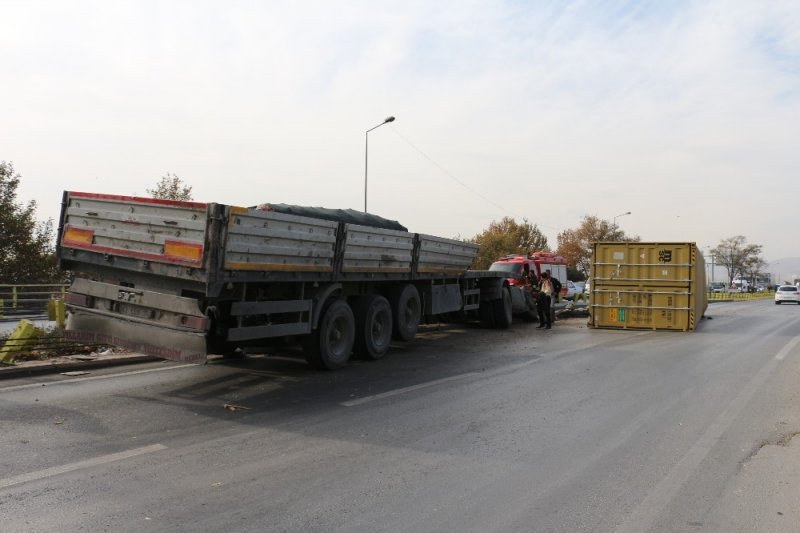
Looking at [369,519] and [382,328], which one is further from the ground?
[382,328]

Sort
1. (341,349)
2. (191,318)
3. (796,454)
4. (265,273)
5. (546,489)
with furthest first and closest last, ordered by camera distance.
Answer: (341,349), (265,273), (191,318), (796,454), (546,489)

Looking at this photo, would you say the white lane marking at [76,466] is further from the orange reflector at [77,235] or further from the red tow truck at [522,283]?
the red tow truck at [522,283]

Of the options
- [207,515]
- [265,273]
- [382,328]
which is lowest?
[207,515]

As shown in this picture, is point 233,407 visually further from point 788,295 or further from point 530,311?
point 788,295

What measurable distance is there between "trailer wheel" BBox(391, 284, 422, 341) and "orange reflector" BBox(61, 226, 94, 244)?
5539 millimetres

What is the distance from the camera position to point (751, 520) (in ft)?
13.1

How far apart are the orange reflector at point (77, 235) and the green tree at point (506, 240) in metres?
48.5

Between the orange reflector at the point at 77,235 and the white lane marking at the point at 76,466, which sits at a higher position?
the orange reflector at the point at 77,235

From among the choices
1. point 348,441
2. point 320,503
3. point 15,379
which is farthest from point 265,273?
point 320,503

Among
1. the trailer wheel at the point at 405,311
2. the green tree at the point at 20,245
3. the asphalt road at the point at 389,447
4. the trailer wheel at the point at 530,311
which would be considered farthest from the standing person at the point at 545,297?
the green tree at the point at 20,245

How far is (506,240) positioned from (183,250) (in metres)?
55.2

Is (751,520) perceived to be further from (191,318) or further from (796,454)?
(191,318)

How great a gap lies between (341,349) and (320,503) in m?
5.63

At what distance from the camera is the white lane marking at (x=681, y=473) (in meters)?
3.98
